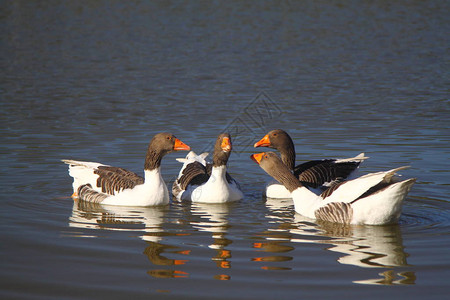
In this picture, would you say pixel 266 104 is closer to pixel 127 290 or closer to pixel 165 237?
pixel 165 237

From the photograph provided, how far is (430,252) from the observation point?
8273 mm

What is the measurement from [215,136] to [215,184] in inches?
175

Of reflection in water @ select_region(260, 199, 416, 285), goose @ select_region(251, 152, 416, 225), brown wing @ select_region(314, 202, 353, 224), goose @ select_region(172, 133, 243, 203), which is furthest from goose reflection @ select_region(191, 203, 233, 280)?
brown wing @ select_region(314, 202, 353, 224)

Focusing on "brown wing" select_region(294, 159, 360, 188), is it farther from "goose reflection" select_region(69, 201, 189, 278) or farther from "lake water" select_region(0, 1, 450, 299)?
"goose reflection" select_region(69, 201, 189, 278)

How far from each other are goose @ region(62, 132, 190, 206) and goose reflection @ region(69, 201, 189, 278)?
0.12 metres

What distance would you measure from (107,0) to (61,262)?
46.6 meters

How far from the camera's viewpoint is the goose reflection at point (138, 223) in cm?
806

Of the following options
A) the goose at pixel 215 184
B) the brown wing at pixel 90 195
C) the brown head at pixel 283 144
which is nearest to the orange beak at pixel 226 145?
the goose at pixel 215 184

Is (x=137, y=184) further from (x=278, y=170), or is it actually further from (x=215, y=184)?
(x=278, y=170)

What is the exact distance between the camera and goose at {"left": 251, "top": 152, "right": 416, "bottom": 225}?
910 cm

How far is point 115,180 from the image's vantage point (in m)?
11.2

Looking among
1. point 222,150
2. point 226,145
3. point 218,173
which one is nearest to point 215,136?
point 218,173

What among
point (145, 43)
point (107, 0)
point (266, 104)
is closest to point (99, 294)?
point (266, 104)

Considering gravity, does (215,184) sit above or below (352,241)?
above
